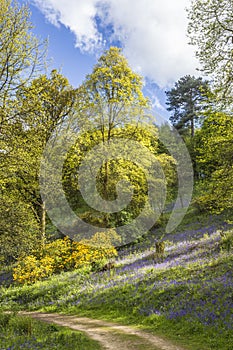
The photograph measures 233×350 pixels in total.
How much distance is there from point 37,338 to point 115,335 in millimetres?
2362

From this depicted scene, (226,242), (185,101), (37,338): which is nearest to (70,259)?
(226,242)

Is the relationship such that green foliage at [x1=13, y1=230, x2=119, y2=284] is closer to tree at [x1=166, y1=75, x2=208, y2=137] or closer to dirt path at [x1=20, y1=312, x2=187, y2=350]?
dirt path at [x1=20, y1=312, x2=187, y2=350]

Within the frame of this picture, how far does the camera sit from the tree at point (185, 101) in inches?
1841

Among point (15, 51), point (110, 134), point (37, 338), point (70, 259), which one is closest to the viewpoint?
point (37, 338)

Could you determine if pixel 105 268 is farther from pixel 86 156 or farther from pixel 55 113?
pixel 55 113

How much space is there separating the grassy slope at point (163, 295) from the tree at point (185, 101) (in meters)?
30.8

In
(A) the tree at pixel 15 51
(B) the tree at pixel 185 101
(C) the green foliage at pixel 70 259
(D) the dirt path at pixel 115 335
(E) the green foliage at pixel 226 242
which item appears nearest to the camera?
(D) the dirt path at pixel 115 335

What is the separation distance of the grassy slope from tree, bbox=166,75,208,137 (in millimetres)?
30804

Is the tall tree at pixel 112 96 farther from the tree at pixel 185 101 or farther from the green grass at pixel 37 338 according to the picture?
the tree at pixel 185 101

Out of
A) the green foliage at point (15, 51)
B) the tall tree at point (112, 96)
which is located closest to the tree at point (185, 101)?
the tall tree at point (112, 96)

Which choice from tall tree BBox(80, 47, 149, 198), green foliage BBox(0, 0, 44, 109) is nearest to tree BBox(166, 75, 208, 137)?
tall tree BBox(80, 47, 149, 198)

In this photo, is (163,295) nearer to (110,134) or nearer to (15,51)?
(15,51)

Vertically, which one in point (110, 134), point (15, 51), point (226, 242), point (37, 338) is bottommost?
point (37, 338)

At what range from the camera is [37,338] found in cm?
863
